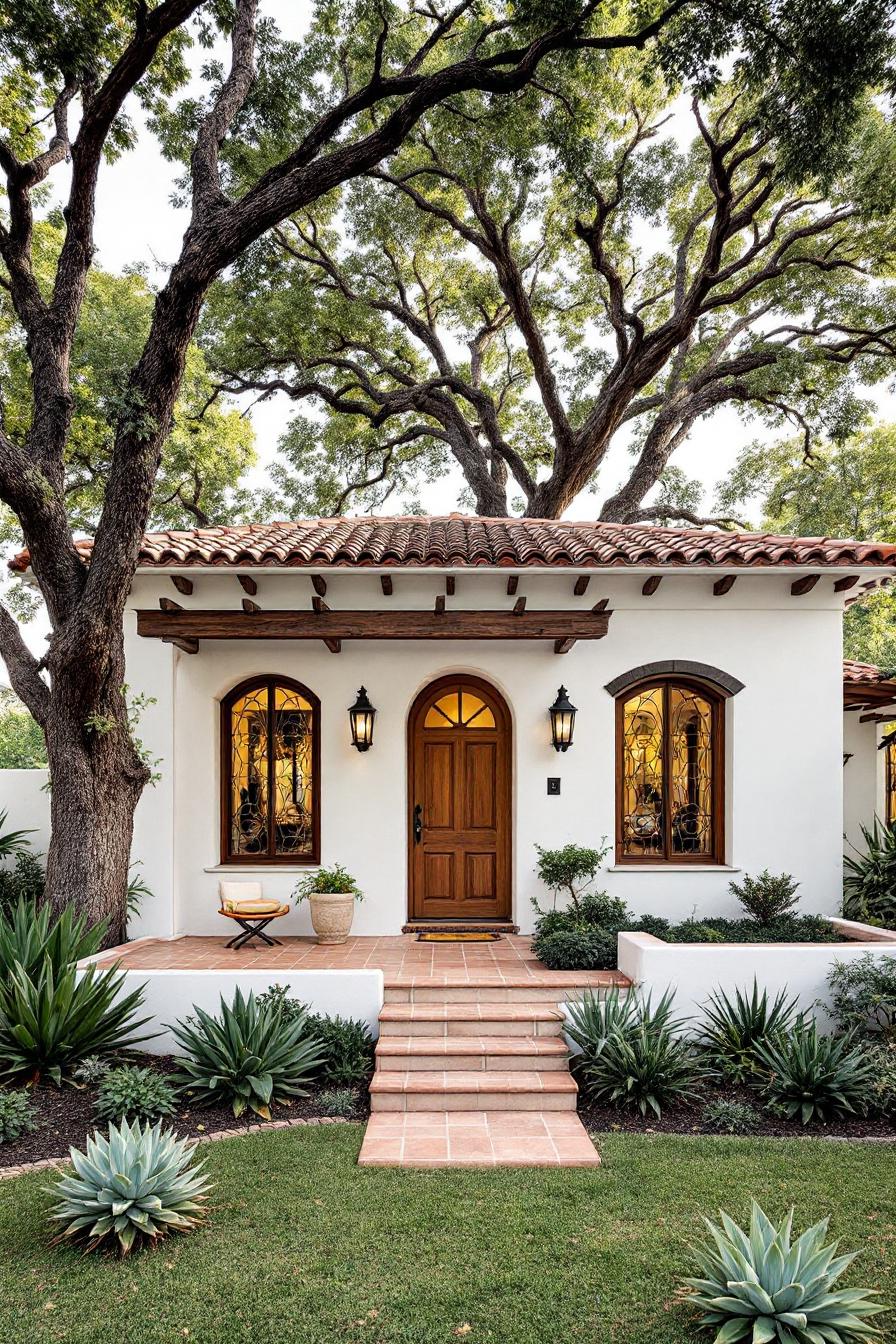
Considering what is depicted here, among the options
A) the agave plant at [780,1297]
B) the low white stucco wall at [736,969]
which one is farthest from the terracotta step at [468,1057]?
the agave plant at [780,1297]

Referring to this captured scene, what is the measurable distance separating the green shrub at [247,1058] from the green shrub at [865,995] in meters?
4.36

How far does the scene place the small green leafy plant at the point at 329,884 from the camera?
26.4 feet

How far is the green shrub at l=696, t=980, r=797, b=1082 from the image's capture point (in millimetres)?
6047

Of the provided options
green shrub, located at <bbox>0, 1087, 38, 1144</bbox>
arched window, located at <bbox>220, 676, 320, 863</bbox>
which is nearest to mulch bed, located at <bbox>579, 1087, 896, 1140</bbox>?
green shrub, located at <bbox>0, 1087, 38, 1144</bbox>

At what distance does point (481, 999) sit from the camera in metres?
6.64

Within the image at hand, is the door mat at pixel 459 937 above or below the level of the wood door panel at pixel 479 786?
below

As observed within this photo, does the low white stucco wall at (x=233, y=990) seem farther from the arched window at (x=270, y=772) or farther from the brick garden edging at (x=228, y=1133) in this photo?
the arched window at (x=270, y=772)

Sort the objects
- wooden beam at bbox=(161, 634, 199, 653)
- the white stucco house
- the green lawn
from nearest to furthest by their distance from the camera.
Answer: the green lawn
wooden beam at bbox=(161, 634, 199, 653)
the white stucco house

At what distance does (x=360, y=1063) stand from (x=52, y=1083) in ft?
7.50

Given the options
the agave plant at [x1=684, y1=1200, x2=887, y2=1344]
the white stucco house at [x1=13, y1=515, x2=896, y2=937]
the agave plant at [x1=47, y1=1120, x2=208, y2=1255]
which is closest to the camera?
the agave plant at [x1=684, y1=1200, x2=887, y2=1344]

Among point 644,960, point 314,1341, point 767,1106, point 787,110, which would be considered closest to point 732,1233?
point 314,1341

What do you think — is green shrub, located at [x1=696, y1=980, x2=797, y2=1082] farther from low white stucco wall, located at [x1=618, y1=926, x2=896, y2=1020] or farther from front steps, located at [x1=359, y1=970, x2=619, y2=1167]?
front steps, located at [x1=359, y1=970, x2=619, y2=1167]

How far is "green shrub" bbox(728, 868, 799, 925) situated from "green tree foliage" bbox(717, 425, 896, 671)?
10.2 metres

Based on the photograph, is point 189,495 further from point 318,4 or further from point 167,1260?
point 167,1260
